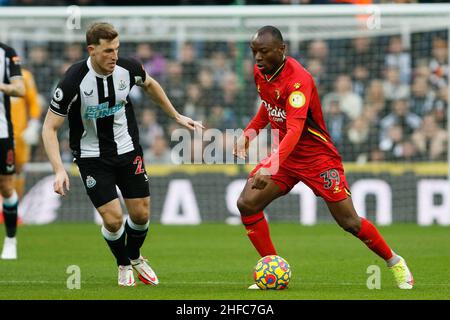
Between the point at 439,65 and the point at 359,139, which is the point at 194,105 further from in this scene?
the point at 439,65

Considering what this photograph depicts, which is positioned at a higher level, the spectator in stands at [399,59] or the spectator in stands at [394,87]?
the spectator in stands at [399,59]

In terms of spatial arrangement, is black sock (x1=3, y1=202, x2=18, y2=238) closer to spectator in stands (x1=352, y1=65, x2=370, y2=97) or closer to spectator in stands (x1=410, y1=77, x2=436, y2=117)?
spectator in stands (x1=352, y1=65, x2=370, y2=97)

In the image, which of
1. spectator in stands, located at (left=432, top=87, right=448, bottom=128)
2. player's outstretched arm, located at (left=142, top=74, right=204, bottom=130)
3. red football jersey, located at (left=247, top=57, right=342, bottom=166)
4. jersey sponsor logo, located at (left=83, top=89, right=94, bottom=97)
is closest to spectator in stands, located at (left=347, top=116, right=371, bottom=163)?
spectator in stands, located at (left=432, top=87, right=448, bottom=128)

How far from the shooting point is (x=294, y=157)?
8.65 m

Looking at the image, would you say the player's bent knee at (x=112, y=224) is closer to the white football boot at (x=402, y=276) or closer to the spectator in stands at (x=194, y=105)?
the white football boot at (x=402, y=276)

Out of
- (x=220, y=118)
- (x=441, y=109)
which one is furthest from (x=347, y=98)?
(x=220, y=118)

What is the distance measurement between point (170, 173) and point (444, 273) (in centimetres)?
777

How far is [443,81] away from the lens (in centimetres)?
1755

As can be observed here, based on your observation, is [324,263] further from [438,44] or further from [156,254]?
[438,44]

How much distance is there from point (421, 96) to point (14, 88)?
9.00 m

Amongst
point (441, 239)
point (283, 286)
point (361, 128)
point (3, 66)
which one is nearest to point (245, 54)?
point (361, 128)

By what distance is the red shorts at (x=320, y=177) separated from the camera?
848 centimetres

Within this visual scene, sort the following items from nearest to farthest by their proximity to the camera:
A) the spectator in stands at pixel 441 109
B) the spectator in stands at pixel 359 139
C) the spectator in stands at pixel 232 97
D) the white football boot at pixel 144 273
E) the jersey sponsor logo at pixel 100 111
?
the jersey sponsor logo at pixel 100 111
the white football boot at pixel 144 273
the spectator in stands at pixel 441 109
the spectator in stands at pixel 359 139
the spectator in stands at pixel 232 97

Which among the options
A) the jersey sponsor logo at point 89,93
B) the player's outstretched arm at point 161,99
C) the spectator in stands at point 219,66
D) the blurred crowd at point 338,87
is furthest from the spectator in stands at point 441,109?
the jersey sponsor logo at point 89,93
